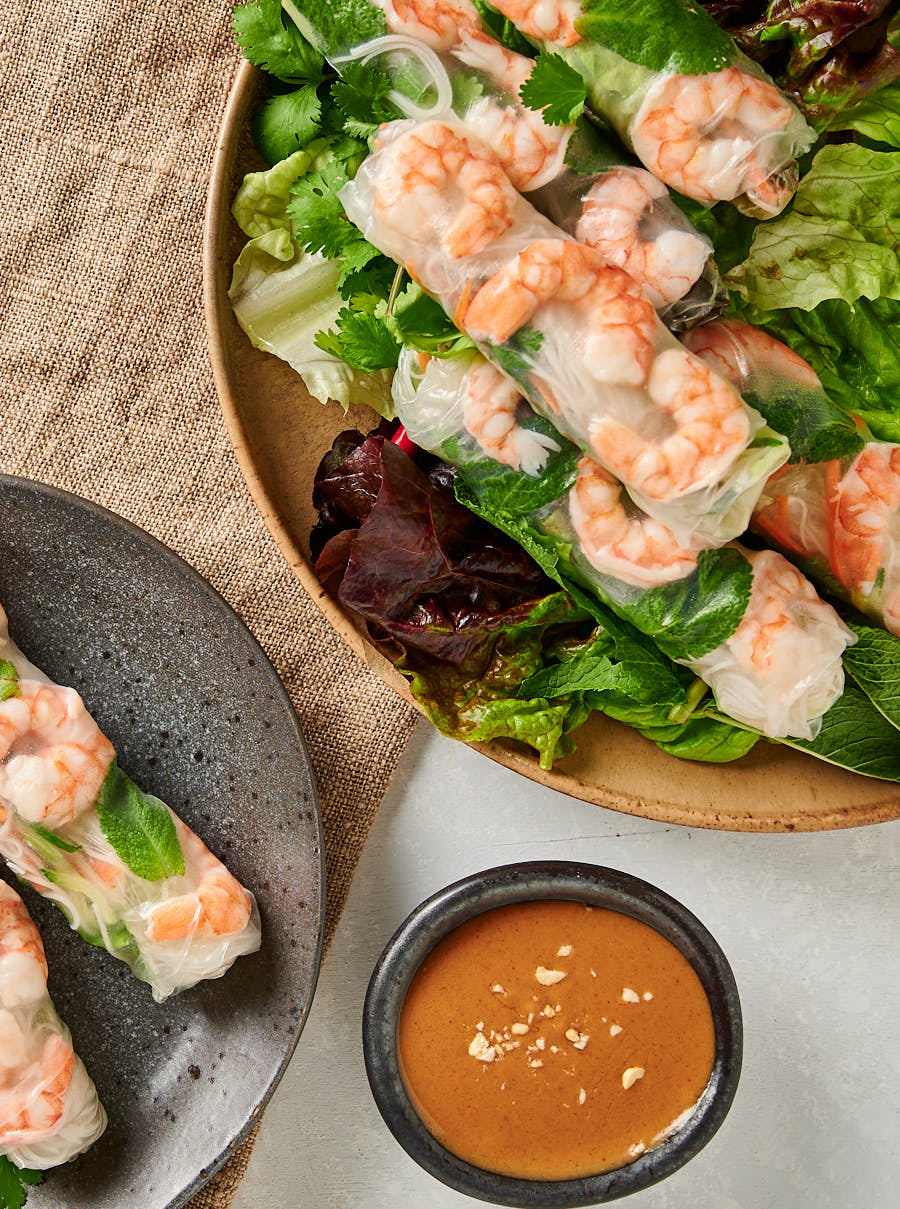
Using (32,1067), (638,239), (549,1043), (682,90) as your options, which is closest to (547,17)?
(682,90)

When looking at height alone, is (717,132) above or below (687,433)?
above

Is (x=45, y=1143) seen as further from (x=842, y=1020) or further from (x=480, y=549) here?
(x=842, y=1020)

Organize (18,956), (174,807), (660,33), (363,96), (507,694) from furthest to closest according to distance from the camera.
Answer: (174,807) → (18,956) → (507,694) → (363,96) → (660,33)

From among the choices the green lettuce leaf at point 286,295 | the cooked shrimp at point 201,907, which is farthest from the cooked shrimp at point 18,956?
the green lettuce leaf at point 286,295

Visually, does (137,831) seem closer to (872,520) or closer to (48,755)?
(48,755)

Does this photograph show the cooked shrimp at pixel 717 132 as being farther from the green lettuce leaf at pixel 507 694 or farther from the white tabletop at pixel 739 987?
the white tabletop at pixel 739 987
